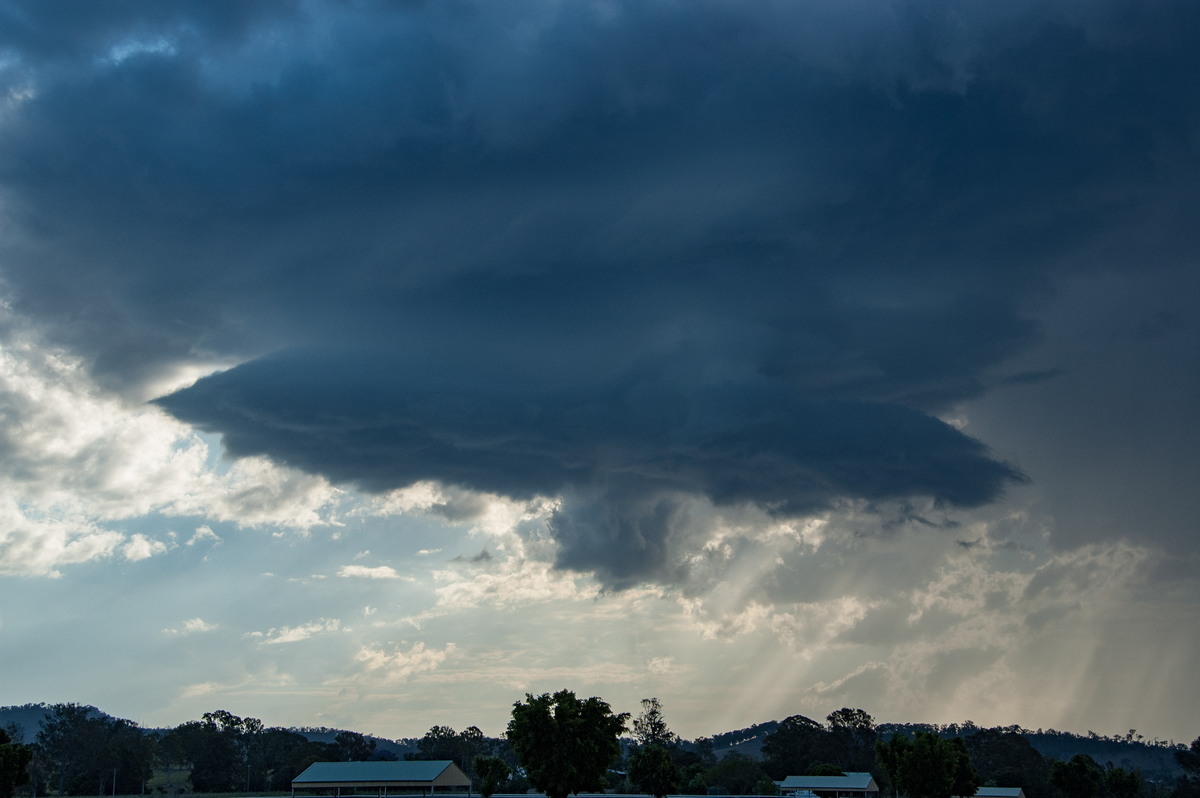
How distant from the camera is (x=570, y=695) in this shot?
4070 inches

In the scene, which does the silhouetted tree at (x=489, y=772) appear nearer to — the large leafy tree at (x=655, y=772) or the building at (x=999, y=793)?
the large leafy tree at (x=655, y=772)

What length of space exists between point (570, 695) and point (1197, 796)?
14459cm

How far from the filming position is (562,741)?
101 m

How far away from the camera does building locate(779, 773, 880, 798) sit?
172 m

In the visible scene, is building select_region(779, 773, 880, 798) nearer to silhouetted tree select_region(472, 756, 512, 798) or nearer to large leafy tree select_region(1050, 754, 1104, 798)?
large leafy tree select_region(1050, 754, 1104, 798)

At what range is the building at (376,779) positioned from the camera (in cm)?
16338

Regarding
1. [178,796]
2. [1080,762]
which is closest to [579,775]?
[1080,762]

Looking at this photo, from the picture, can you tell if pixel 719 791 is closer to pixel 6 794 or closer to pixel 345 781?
pixel 345 781

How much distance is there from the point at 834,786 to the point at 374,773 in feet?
240

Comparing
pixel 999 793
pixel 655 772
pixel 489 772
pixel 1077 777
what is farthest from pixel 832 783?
pixel 489 772

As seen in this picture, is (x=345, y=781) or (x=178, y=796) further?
(x=178, y=796)

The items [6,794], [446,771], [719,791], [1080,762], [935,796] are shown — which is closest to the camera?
[6,794]

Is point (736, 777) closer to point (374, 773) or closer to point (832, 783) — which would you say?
point (832, 783)

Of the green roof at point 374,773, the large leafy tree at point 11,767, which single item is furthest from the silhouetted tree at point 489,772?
the large leafy tree at point 11,767
